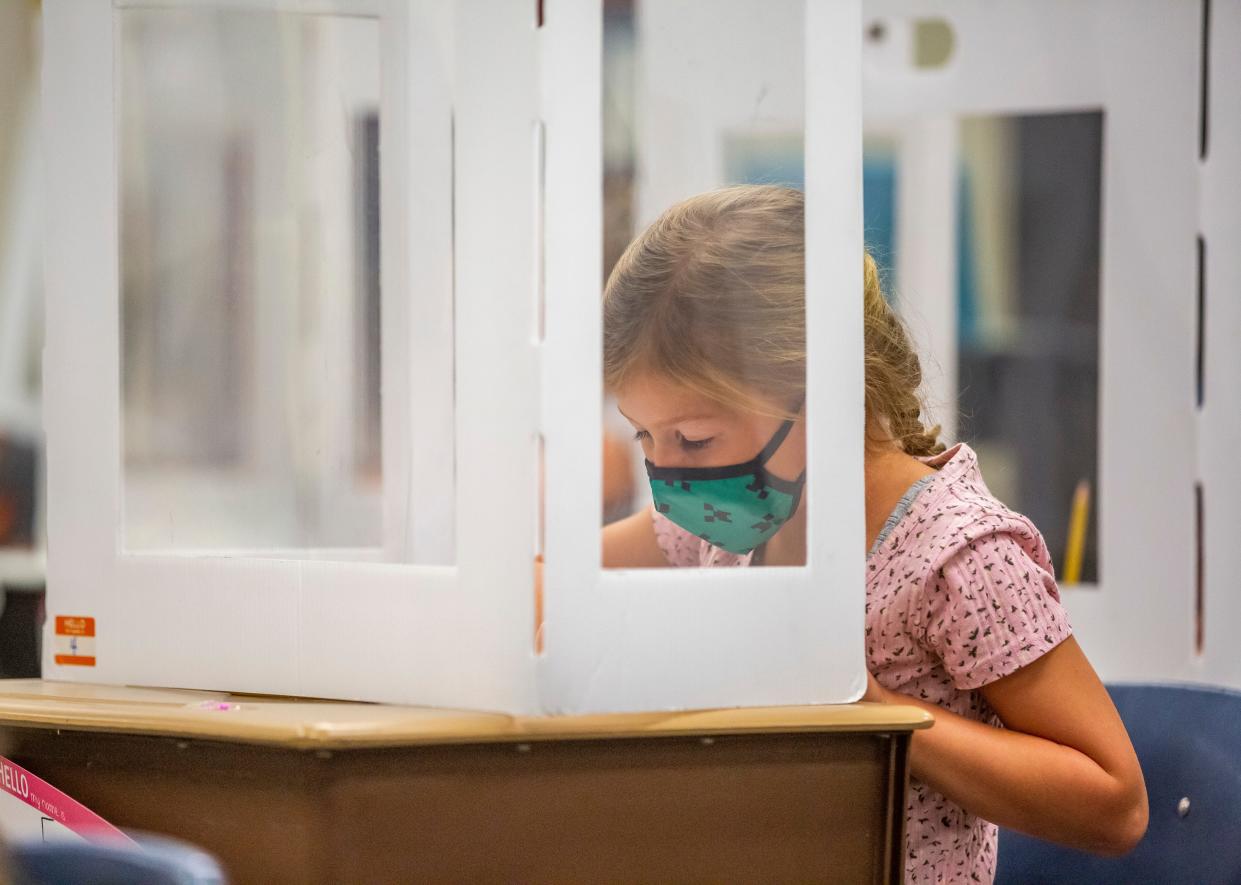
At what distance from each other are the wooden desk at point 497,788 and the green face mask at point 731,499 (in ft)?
0.38

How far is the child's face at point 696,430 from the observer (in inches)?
26.8

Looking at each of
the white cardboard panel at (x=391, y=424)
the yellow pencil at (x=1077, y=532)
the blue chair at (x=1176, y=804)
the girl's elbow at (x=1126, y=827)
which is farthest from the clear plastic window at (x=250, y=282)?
the yellow pencil at (x=1077, y=532)

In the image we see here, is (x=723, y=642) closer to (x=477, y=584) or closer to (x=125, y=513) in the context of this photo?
(x=477, y=584)

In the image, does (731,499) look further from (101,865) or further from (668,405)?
(101,865)

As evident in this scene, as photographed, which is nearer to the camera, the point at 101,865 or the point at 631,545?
the point at 101,865

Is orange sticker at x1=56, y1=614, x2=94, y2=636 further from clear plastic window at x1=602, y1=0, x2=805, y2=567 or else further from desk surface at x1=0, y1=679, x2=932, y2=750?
clear plastic window at x1=602, y1=0, x2=805, y2=567

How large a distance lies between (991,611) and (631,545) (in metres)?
0.28

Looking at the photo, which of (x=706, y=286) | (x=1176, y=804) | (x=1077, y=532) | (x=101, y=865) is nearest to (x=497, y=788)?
(x=101, y=865)

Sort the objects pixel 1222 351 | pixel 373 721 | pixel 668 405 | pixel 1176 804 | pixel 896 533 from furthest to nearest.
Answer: pixel 1222 351
pixel 1176 804
pixel 896 533
pixel 668 405
pixel 373 721

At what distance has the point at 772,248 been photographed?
679mm

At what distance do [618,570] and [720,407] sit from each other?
0.13 meters

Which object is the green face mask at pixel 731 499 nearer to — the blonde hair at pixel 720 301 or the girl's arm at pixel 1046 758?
the blonde hair at pixel 720 301

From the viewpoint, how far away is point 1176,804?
1012 mm

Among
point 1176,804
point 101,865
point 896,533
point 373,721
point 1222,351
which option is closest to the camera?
point 101,865
